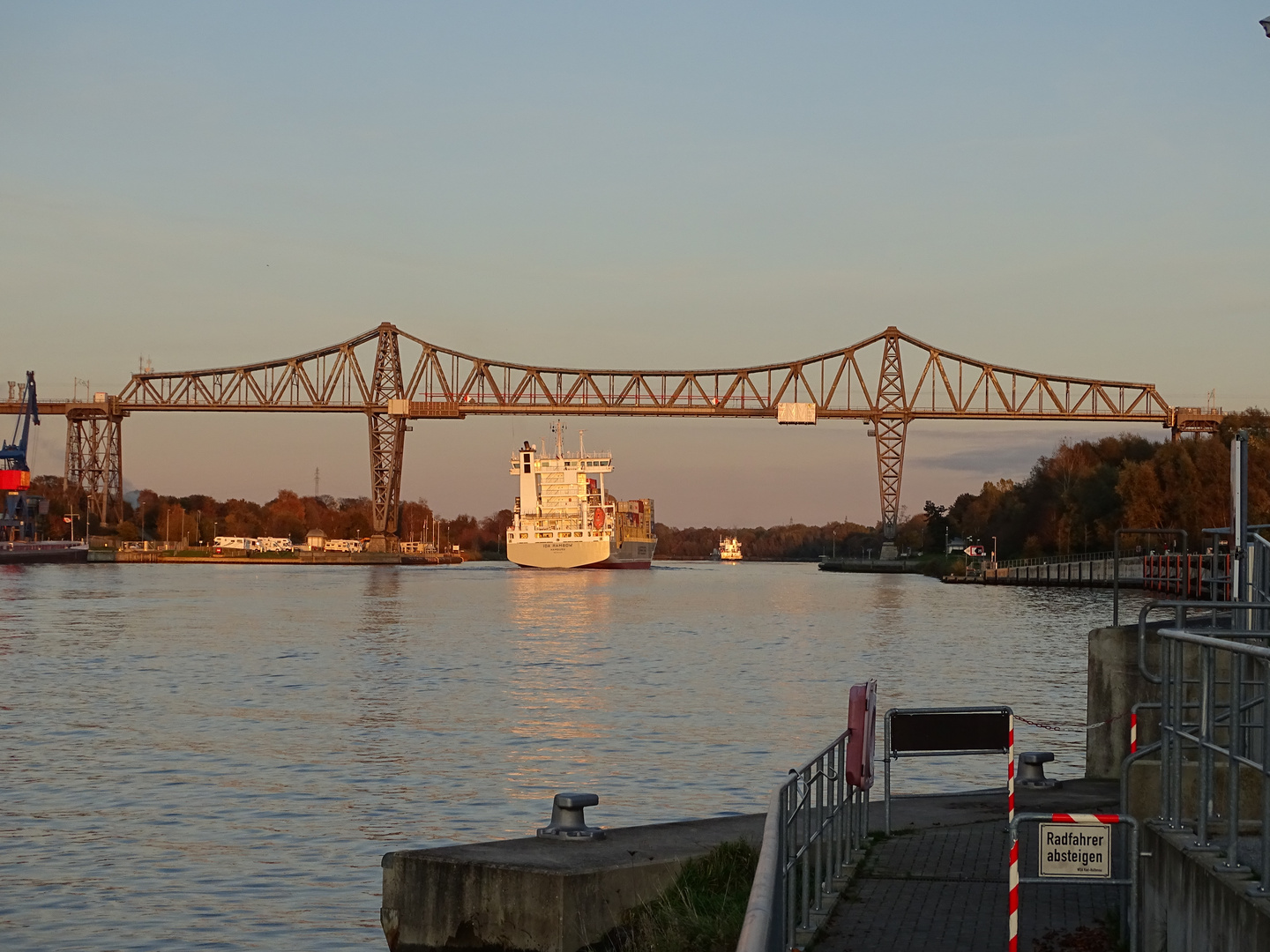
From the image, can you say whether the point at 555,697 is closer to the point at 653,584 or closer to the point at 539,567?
the point at 653,584

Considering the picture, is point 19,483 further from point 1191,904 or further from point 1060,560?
point 1191,904

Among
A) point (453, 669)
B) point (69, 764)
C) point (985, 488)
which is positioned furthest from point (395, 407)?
point (69, 764)

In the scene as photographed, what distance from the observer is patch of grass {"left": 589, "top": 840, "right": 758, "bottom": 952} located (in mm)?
8609

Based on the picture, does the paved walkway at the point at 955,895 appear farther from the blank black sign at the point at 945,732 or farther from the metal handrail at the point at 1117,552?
the metal handrail at the point at 1117,552

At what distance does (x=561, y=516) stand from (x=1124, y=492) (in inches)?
2584

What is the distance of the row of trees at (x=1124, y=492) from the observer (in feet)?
291

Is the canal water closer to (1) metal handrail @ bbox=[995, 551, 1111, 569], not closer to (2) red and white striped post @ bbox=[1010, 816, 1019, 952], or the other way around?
(2) red and white striped post @ bbox=[1010, 816, 1019, 952]

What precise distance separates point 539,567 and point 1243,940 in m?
149

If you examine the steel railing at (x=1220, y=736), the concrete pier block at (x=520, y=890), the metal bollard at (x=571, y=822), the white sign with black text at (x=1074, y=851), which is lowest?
the concrete pier block at (x=520, y=890)

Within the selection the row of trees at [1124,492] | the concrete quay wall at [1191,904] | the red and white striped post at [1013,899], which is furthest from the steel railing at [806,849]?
the row of trees at [1124,492]

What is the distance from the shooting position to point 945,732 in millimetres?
11430

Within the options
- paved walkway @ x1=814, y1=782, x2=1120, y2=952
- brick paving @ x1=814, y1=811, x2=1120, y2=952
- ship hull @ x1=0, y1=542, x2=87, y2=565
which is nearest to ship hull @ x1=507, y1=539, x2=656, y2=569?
ship hull @ x1=0, y1=542, x2=87, y2=565

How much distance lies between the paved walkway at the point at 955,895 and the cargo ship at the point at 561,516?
135684 millimetres

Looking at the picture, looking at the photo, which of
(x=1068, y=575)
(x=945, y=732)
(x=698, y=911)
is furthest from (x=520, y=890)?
(x=1068, y=575)
